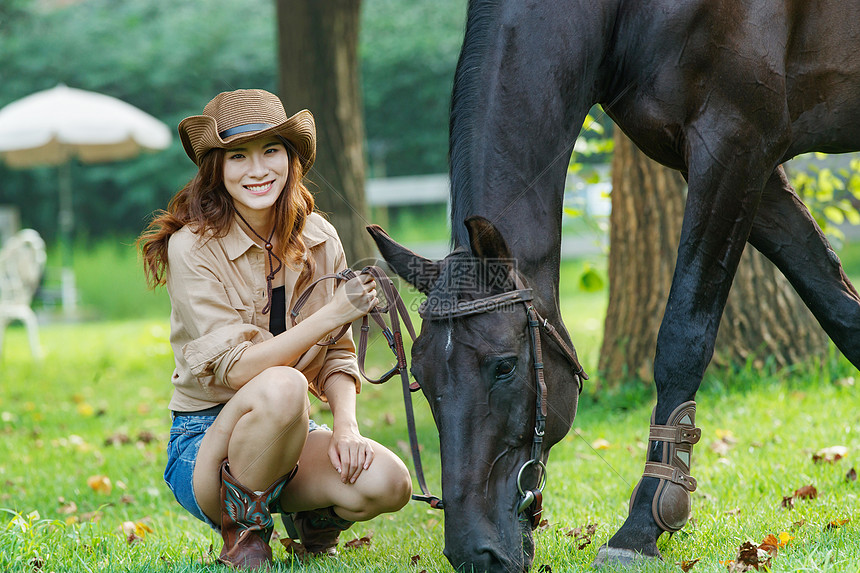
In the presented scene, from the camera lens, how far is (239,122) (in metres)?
2.62

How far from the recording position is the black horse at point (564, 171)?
222 centimetres

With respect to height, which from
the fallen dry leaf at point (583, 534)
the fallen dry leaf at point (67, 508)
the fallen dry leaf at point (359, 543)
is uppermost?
the fallen dry leaf at point (583, 534)

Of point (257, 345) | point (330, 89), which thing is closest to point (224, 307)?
point (257, 345)

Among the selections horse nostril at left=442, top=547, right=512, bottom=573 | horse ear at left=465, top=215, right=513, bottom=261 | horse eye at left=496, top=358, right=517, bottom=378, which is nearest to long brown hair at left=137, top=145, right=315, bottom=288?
horse ear at left=465, top=215, right=513, bottom=261

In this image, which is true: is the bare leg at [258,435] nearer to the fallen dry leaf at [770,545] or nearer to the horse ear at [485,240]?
the horse ear at [485,240]

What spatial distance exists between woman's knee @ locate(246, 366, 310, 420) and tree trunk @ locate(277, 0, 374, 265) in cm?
459

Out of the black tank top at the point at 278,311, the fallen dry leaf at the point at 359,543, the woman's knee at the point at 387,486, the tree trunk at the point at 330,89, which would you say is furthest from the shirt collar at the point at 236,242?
the tree trunk at the point at 330,89

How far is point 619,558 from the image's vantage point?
93.3 inches

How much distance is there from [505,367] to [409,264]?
39cm

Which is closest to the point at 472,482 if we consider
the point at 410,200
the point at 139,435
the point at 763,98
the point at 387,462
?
the point at 387,462

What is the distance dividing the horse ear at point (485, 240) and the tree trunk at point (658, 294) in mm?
2810

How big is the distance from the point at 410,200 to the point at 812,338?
11.2 m

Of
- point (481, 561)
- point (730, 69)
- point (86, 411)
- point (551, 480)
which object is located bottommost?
point (86, 411)

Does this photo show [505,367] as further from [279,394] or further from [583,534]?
[583,534]
